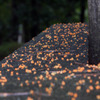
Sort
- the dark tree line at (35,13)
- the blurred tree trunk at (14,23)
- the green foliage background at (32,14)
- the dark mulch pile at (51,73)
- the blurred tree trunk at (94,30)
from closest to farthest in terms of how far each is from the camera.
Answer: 1. the dark mulch pile at (51,73)
2. the blurred tree trunk at (94,30)
3. the dark tree line at (35,13)
4. the green foliage background at (32,14)
5. the blurred tree trunk at (14,23)

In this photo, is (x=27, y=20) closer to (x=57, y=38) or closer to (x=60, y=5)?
(x=60, y=5)

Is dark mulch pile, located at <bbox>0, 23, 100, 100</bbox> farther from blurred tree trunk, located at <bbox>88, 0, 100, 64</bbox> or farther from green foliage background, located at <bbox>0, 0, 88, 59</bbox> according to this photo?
green foliage background, located at <bbox>0, 0, 88, 59</bbox>

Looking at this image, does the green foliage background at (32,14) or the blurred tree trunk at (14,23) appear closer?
the green foliage background at (32,14)

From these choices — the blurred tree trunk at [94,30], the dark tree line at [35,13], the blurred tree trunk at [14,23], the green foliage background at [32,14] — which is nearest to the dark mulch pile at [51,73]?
the blurred tree trunk at [94,30]

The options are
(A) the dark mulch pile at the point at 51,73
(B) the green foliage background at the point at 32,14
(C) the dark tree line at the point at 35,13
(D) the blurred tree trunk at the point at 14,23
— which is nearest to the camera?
(A) the dark mulch pile at the point at 51,73

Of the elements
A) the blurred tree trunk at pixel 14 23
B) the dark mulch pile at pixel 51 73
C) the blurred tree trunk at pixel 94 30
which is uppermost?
the blurred tree trunk at pixel 14 23

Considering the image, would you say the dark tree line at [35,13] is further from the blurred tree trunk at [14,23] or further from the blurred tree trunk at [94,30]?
the blurred tree trunk at [94,30]

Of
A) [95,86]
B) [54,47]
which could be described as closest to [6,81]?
[95,86]
